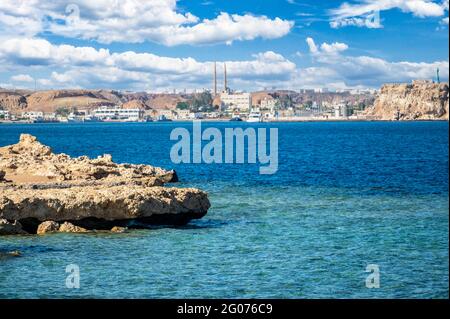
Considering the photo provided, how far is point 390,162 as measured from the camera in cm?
6800

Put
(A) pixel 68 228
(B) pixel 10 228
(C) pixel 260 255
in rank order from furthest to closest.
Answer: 1. (A) pixel 68 228
2. (B) pixel 10 228
3. (C) pixel 260 255

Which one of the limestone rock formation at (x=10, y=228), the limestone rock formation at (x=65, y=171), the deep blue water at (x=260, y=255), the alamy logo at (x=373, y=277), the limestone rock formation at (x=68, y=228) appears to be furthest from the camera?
the limestone rock formation at (x=65, y=171)

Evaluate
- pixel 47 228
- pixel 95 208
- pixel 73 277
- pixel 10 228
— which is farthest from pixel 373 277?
pixel 10 228

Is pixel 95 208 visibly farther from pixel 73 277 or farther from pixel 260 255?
pixel 73 277

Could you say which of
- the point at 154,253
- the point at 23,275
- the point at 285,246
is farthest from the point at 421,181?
the point at 23,275

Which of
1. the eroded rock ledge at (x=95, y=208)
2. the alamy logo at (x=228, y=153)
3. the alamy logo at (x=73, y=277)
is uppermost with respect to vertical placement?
the eroded rock ledge at (x=95, y=208)

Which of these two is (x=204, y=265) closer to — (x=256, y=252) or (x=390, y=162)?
(x=256, y=252)

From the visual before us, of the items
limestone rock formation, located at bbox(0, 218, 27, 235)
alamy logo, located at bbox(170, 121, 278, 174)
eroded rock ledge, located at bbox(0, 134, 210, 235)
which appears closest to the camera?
limestone rock formation, located at bbox(0, 218, 27, 235)

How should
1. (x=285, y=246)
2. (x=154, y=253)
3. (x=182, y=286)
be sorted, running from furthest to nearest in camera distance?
(x=285, y=246), (x=154, y=253), (x=182, y=286)

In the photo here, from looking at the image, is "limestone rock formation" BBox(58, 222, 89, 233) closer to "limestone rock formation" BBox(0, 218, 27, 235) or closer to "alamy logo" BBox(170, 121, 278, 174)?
"limestone rock formation" BBox(0, 218, 27, 235)

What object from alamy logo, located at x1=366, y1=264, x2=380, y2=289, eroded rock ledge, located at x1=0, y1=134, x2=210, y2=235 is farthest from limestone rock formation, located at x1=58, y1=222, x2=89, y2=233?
alamy logo, located at x1=366, y1=264, x2=380, y2=289

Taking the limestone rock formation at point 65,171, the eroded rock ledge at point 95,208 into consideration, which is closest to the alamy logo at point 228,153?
the limestone rock formation at point 65,171

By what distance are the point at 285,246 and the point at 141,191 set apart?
530 cm

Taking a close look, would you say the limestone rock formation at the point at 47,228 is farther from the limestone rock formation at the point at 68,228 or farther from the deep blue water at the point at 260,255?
the deep blue water at the point at 260,255
